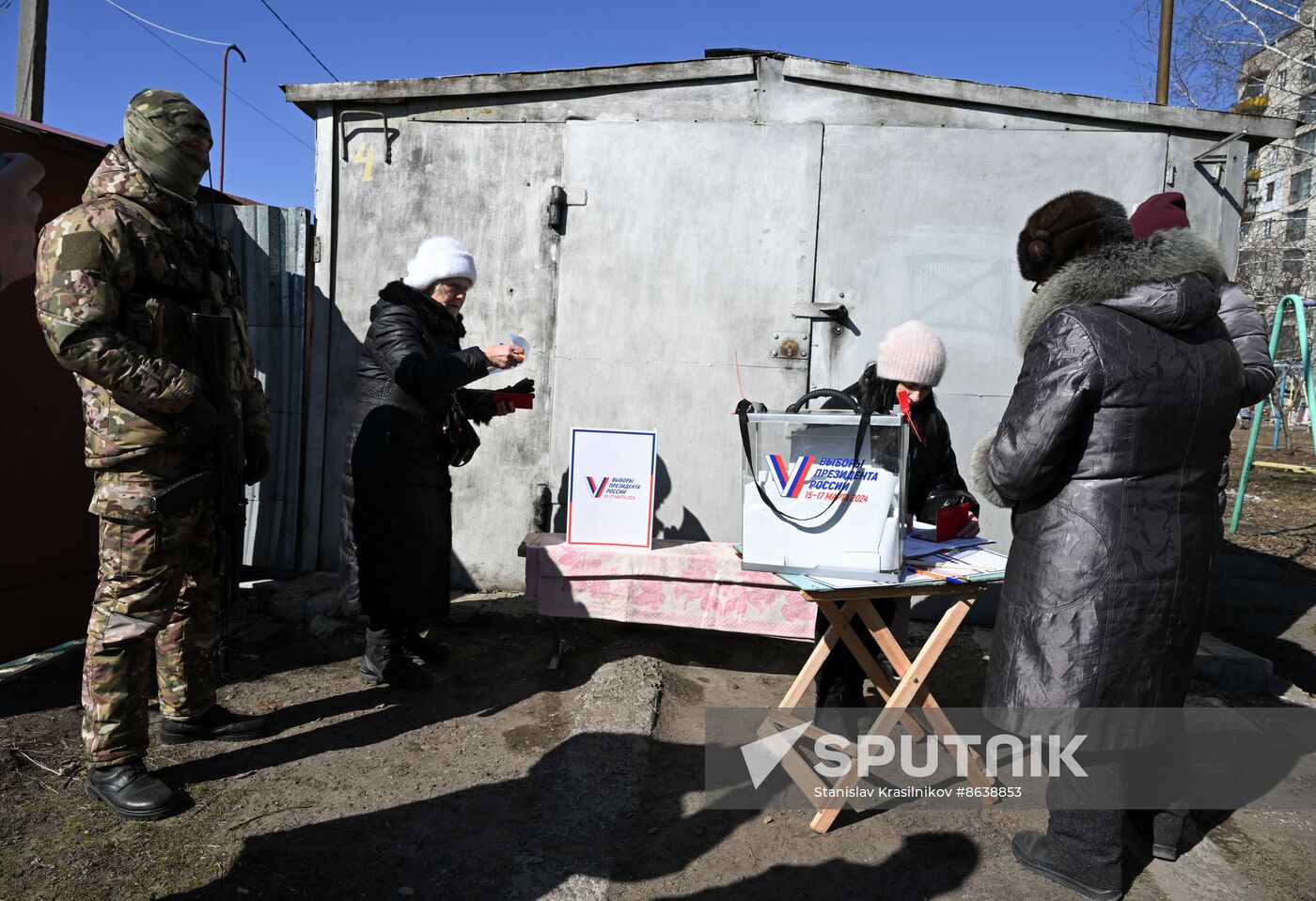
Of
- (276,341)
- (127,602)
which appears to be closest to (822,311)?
(276,341)

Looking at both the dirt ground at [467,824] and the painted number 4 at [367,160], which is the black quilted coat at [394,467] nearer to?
the dirt ground at [467,824]

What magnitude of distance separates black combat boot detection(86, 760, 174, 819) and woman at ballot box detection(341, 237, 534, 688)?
1.05 meters

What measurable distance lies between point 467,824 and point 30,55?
6621 mm

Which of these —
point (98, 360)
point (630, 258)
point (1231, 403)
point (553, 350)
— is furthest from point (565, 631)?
point (1231, 403)

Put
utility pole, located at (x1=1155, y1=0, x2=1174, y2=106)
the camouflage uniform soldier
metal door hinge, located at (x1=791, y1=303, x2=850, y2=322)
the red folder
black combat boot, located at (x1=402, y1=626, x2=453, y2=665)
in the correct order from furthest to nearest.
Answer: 1. utility pole, located at (x1=1155, y1=0, x2=1174, y2=106)
2. metal door hinge, located at (x1=791, y1=303, x2=850, y2=322)
3. black combat boot, located at (x1=402, y1=626, x2=453, y2=665)
4. the red folder
5. the camouflage uniform soldier

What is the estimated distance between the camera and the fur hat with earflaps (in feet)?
8.07

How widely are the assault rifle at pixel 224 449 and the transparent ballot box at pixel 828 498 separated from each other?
1907 mm

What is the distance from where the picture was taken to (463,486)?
5.20 metres

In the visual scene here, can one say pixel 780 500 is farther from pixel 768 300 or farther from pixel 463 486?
pixel 463 486

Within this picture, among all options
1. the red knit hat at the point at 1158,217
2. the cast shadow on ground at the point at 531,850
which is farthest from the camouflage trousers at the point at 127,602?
the red knit hat at the point at 1158,217

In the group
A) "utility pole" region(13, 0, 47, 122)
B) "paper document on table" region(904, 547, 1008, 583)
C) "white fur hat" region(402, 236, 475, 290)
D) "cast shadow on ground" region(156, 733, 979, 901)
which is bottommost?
"cast shadow on ground" region(156, 733, 979, 901)

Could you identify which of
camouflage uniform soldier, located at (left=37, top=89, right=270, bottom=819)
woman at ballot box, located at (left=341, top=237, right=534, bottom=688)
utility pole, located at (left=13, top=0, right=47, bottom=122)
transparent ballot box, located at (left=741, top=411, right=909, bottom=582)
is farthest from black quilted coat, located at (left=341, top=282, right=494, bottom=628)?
utility pole, located at (left=13, top=0, right=47, bottom=122)

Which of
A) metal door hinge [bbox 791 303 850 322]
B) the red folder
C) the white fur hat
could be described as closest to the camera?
the red folder

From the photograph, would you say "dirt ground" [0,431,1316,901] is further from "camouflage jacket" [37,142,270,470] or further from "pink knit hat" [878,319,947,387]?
"pink knit hat" [878,319,947,387]
